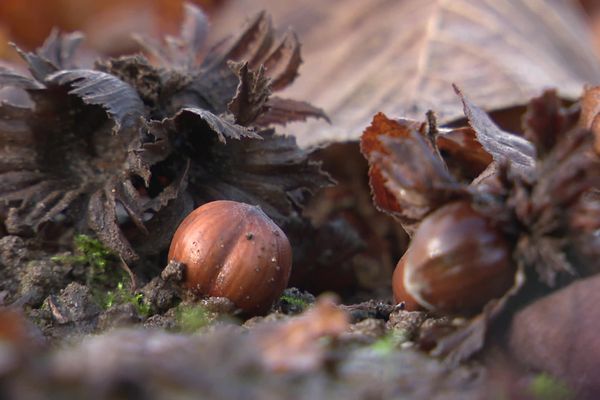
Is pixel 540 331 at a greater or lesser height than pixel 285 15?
lesser

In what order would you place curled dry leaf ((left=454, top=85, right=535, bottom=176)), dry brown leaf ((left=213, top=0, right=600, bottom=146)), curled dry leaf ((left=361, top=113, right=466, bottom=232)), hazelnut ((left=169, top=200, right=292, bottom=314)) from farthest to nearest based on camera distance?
1. dry brown leaf ((left=213, top=0, right=600, bottom=146))
2. curled dry leaf ((left=454, top=85, right=535, bottom=176))
3. hazelnut ((left=169, top=200, right=292, bottom=314))
4. curled dry leaf ((left=361, top=113, right=466, bottom=232))

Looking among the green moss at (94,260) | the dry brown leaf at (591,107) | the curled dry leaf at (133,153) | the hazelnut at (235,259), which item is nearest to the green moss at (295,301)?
the hazelnut at (235,259)

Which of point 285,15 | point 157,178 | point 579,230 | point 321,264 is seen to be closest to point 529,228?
point 579,230

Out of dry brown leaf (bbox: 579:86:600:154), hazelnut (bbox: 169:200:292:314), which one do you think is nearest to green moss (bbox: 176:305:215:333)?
hazelnut (bbox: 169:200:292:314)

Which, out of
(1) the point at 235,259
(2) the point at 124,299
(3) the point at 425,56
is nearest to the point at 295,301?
(1) the point at 235,259

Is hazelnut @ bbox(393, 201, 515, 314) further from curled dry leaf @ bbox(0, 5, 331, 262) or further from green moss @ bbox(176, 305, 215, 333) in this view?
curled dry leaf @ bbox(0, 5, 331, 262)

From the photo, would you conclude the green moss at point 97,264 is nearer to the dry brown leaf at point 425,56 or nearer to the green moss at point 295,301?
the green moss at point 295,301

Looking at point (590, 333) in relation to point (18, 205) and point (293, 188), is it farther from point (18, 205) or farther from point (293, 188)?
point (18, 205)
